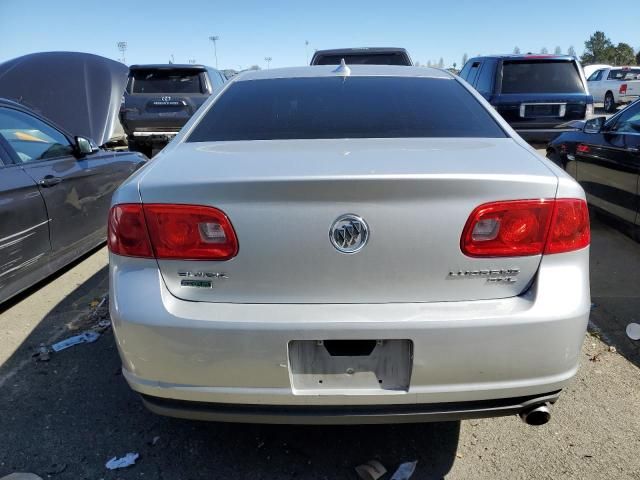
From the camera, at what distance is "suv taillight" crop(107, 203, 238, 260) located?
186 cm

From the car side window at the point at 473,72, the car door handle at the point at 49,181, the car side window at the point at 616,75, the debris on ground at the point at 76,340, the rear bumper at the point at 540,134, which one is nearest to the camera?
the debris on ground at the point at 76,340

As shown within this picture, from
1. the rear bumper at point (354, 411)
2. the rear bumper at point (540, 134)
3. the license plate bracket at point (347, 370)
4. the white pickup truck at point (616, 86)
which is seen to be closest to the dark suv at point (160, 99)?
the rear bumper at point (540, 134)

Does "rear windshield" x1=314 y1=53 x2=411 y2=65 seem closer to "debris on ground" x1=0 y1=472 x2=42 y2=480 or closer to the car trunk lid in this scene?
the car trunk lid

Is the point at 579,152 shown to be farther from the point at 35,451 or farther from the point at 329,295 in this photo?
the point at 35,451

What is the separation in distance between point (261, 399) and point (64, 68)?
8.11m

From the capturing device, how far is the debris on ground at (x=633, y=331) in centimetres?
342

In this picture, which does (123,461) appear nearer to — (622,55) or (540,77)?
(540,77)

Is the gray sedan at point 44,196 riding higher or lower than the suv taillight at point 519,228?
lower

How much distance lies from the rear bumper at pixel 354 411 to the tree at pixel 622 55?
218 ft

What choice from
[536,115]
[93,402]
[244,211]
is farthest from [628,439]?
[536,115]

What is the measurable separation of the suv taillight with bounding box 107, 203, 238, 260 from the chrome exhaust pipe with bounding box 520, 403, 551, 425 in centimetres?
125

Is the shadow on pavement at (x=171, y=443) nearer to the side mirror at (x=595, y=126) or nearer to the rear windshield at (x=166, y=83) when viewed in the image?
the side mirror at (x=595, y=126)

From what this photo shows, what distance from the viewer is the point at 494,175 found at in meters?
1.84

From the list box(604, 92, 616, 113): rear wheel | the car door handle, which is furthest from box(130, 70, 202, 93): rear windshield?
box(604, 92, 616, 113): rear wheel
